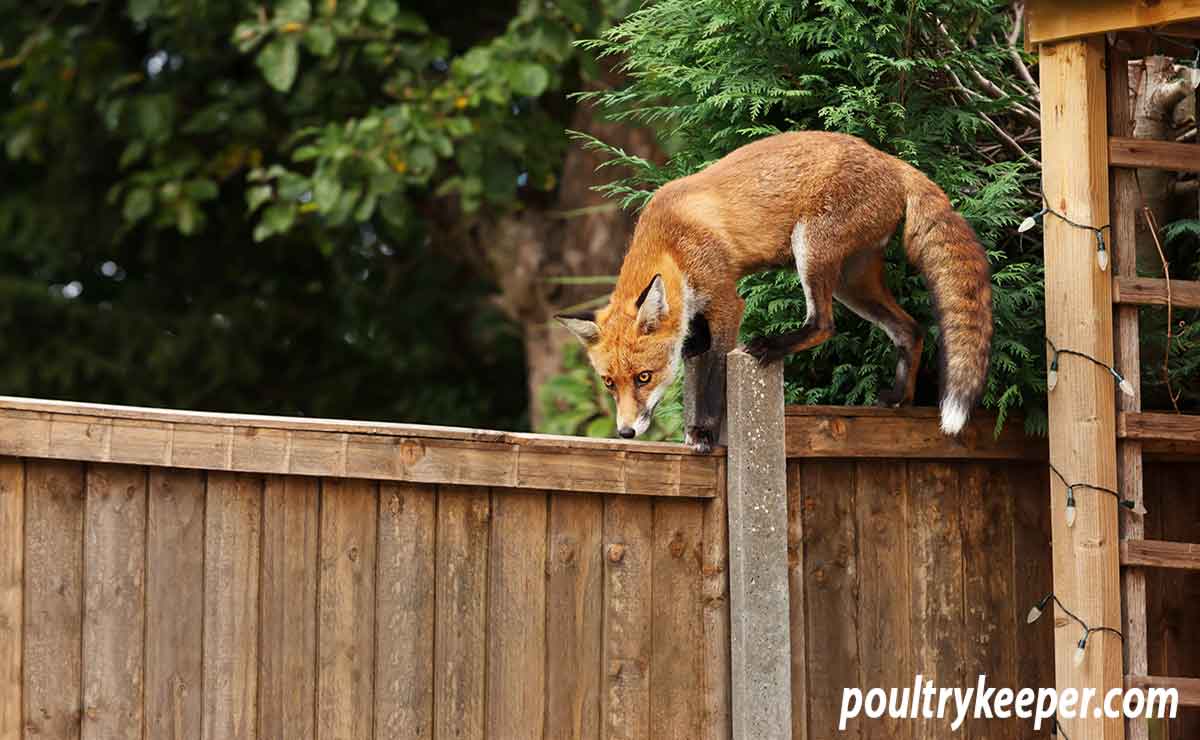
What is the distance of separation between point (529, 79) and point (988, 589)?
3971 mm

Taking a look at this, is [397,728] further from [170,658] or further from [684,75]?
[684,75]

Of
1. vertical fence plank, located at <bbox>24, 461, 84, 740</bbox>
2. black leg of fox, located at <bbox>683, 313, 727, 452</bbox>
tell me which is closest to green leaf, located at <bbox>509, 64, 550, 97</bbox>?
black leg of fox, located at <bbox>683, 313, 727, 452</bbox>

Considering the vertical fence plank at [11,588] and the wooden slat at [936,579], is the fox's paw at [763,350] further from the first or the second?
the vertical fence plank at [11,588]

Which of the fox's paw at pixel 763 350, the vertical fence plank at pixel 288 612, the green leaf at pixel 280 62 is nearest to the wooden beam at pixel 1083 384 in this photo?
the fox's paw at pixel 763 350

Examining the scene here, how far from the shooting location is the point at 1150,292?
172 inches

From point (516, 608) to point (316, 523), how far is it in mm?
573

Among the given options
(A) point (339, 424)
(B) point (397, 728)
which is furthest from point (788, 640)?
(A) point (339, 424)

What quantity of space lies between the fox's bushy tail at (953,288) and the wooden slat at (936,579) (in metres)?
0.27

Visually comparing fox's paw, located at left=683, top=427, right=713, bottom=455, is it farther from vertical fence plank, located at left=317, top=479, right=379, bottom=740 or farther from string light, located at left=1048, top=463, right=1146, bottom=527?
string light, located at left=1048, top=463, right=1146, bottom=527

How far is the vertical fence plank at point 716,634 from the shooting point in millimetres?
4047

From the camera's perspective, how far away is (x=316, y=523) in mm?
3633

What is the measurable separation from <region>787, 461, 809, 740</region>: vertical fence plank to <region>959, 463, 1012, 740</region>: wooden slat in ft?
1.92

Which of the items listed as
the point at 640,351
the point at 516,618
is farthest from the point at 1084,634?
the point at 516,618

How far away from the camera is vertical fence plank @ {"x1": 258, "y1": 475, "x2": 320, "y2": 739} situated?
3555 mm
